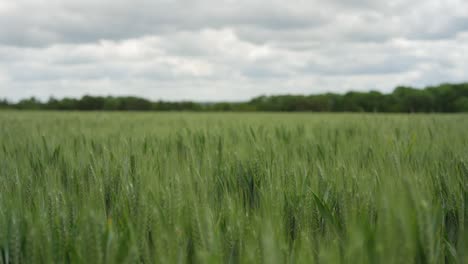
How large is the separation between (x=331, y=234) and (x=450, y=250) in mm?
295

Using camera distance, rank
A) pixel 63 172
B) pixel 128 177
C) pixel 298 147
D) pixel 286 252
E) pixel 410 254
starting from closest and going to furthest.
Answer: pixel 410 254 < pixel 286 252 < pixel 128 177 < pixel 63 172 < pixel 298 147

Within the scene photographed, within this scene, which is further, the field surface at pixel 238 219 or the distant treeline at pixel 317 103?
the distant treeline at pixel 317 103

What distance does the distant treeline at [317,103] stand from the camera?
2959 centimetres

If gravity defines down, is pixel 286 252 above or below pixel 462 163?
below

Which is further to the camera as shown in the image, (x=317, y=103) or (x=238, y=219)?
(x=317, y=103)

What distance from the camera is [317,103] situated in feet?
116

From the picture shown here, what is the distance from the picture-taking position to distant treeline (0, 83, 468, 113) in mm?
29594

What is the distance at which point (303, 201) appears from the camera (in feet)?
3.68

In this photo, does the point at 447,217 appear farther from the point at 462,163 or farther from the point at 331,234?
the point at 331,234

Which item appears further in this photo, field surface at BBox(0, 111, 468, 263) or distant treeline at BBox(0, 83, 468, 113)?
distant treeline at BBox(0, 83, 468, 113)

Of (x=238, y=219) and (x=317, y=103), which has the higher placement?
(x=317, y=103)

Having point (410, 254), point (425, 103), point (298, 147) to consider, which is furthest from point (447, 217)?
point (425, 103)

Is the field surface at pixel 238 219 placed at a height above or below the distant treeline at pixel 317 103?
below

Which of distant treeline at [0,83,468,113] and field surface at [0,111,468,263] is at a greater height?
distant treeline at [0,83,468,113]
